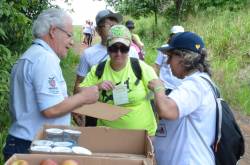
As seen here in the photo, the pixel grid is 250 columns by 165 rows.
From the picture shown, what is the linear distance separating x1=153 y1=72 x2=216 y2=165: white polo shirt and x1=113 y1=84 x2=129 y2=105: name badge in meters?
0.88

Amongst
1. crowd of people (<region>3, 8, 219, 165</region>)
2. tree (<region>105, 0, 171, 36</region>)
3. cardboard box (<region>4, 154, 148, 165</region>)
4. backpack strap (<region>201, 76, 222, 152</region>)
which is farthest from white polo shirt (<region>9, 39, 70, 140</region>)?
tree (<region>105, 0, 171, 36</region>)

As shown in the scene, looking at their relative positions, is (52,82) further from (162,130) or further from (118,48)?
(118,48)

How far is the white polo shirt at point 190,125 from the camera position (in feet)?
10.5

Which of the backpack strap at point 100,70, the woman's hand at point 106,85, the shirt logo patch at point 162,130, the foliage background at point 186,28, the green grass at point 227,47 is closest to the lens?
the shirt logo patch at point 162,130

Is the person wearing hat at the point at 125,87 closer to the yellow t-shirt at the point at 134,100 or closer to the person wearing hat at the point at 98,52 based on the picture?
the yellow t-shirt at the point at 134,100

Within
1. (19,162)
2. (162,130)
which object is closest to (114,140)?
(162,130)

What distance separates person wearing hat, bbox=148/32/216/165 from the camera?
321cm

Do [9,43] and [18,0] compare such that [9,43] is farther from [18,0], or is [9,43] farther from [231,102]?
[231,102]

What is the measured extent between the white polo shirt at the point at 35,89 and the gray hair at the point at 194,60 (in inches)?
32.8

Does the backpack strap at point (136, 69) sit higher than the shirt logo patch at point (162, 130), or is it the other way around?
the backpack strap at point (136, 69)

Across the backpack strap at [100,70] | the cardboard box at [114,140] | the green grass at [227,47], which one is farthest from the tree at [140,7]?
the cardboard box at [114,140]

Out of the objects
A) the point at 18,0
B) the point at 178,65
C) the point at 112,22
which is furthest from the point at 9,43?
the point at 178,65

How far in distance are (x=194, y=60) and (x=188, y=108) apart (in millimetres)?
317

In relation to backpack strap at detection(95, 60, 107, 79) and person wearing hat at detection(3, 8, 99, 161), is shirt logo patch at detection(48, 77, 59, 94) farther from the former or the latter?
backpack strap at detection(95, 60, 107, 79)
